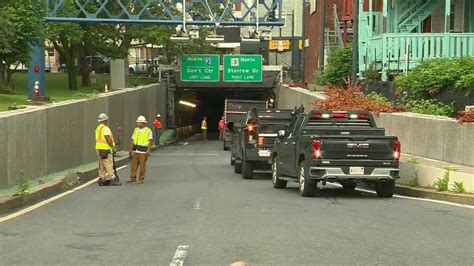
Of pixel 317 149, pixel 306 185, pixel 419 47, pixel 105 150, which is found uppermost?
pixel 419 47

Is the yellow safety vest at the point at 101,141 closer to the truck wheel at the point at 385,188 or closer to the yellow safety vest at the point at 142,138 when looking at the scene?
the yellow safety vest at the point at 142,138

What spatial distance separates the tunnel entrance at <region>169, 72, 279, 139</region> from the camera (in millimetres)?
52625

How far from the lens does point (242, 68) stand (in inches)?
2010

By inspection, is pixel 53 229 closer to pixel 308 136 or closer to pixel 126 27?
pixel 308 136

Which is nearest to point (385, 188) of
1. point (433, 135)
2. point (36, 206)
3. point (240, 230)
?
point (433, 135)

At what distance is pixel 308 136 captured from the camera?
14.5m

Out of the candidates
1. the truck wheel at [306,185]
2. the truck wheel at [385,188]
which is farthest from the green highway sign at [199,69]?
the truck wheel at [385,188]

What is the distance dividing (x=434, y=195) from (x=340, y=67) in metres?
20.2

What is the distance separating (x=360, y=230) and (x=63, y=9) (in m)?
24.5

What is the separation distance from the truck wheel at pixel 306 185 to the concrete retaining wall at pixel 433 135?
3410mm

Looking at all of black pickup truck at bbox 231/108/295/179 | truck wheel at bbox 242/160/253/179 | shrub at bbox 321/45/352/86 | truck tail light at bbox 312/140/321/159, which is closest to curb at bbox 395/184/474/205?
truck tail light at bbox 312/140/321/159

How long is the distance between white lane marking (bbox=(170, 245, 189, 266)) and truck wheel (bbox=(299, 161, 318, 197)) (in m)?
6.07

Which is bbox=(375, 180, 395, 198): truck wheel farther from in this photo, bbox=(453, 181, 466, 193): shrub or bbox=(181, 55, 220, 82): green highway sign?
bbox=(181, 55, 220, 82): green highway sign

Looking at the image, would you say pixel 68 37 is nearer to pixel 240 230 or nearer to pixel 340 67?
pixel 340 67
